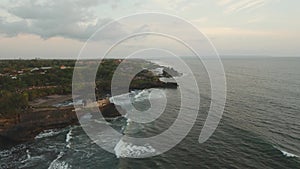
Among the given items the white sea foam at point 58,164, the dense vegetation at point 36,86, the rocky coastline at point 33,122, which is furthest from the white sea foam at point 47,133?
the white sea foam at point 58,164

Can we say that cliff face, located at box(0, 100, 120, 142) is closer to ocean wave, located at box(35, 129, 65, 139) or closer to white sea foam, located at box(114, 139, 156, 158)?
ocean wave, located at box(35, 129, 65, 139)

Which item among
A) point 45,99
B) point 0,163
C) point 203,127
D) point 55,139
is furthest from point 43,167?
point 45,99

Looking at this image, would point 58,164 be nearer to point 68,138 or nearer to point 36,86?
point 68,138

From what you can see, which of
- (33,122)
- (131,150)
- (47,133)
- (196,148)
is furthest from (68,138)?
(196,148)

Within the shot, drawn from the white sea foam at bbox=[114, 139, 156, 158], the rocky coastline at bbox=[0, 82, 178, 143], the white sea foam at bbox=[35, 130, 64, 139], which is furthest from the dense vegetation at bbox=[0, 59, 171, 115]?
the white sea foam at bbox=[114, 139, 156, 158]

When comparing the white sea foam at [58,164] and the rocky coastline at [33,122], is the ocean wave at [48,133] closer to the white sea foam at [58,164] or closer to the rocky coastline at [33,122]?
the rocky coastline at [33,122]

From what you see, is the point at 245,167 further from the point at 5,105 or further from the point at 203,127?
the point at 5,105
